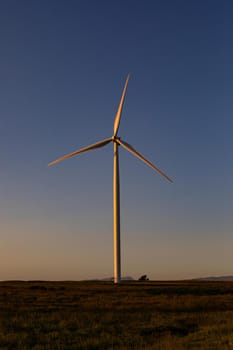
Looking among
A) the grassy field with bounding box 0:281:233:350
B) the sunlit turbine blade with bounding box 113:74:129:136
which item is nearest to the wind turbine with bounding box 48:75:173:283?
the sunlit turbine blade with bounding box 113:74:129:136

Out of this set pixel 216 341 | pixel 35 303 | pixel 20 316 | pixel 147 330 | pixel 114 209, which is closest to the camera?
pixel 216 341

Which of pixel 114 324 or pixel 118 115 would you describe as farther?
pixel 118 115

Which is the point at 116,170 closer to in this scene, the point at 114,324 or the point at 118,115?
the point at 118,115

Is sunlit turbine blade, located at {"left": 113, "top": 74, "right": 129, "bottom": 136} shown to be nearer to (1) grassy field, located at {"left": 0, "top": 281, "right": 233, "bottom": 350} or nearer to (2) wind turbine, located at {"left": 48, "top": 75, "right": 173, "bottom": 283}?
(2) wind turbine, located at {"left": 48, "top": 75, "right": 173, "bottom": 283}

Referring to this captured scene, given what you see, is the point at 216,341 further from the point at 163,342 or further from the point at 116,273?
the point at 116,273

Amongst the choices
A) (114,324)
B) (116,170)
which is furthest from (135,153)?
(114,324)

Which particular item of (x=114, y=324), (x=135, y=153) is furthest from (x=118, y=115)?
(x=114, y=324)

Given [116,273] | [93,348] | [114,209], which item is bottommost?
[93,348]

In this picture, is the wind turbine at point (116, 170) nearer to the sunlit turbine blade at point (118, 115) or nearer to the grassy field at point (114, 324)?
the sunlit turbine blade at point (118, 115)

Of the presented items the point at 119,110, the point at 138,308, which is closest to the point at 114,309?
the point at 138,308

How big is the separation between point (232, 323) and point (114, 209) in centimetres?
4693

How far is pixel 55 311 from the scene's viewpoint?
39219 millimetres

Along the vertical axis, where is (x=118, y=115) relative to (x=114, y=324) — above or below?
above

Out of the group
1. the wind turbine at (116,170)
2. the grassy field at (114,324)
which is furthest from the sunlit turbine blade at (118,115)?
the grassy field at (114,324)
